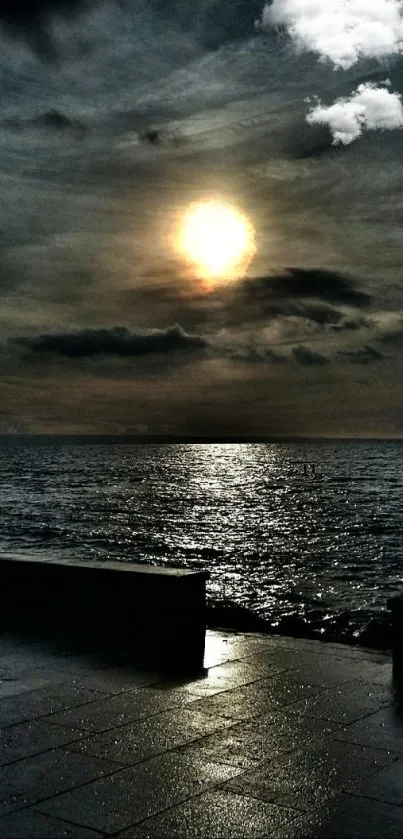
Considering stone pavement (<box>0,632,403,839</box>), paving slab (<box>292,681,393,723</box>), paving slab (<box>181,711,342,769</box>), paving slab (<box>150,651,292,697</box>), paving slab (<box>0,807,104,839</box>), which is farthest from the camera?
paving slab (<box>150,651,292,697</box>)

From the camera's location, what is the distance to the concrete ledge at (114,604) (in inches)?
336

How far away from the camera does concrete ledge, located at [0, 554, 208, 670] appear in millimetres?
8539

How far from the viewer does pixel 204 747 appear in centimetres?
558

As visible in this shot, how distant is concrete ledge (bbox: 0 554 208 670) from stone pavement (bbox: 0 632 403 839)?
18.3 inches

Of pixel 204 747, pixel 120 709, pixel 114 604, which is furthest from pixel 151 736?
pixel 114 604

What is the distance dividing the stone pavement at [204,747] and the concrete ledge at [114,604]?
47 centimetres

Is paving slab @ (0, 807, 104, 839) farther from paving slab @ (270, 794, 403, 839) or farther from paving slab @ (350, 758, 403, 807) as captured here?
paving slab @ (350, 758, 403, 807)

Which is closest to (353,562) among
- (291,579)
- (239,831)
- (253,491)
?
(291,579)

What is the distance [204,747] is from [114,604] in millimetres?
3633

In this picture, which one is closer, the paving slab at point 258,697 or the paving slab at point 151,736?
the paving slab at point 151,736

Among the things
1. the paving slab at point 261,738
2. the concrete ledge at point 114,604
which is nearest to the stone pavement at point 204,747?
the paving slab at point 261,738

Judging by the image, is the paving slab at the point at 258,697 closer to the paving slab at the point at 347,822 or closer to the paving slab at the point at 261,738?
the paving slab at the point at 261,738

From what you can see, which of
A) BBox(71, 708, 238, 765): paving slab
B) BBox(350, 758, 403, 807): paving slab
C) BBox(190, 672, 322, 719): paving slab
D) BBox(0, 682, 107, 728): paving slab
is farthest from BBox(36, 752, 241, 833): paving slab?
BBox(0, 682, 107, 728): paving slab

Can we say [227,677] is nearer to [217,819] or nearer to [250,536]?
[217,819]
